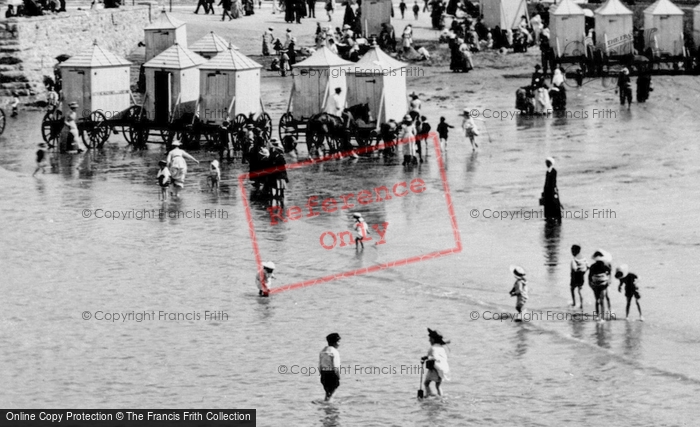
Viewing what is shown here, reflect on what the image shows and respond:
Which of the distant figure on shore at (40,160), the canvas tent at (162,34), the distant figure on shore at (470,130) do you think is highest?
the canvas tent at (162,34)

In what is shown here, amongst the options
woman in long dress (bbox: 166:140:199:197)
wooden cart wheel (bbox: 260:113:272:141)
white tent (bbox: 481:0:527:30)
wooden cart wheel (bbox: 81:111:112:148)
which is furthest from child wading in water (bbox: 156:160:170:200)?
white tent (bbox: 481:0:527:30)

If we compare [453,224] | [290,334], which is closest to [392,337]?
[290,334]

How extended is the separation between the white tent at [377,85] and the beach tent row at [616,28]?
40.7 ft

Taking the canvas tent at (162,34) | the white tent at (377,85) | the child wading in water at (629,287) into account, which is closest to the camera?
the child wading in water at (629,287)

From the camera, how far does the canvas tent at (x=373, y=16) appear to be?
52.2 meters

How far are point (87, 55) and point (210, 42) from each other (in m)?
4.97

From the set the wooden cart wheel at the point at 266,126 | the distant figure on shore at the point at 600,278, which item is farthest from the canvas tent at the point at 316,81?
the distant figure on shore at the point at 600,278

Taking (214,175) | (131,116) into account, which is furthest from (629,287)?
(131,116)

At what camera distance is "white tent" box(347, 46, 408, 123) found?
113 feet

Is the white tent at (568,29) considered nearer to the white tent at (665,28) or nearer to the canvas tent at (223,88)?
the white tent at (665,28)

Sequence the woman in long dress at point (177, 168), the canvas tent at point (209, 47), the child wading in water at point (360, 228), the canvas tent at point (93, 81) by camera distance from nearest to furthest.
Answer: the child wading in water at point (360, 228)
the woman in long dress at point (177, 168)
the canvas tent at point (93, 81)
the canvas tent at point (209, 47)

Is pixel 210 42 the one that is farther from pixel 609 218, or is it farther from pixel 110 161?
pixel 609 218

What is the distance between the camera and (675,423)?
1595 centimetres

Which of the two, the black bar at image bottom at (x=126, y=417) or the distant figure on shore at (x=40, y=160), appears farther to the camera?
the distant figure on shore at (x=40, y=160)
